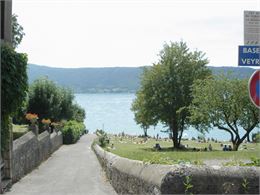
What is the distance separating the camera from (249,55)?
28.4ft

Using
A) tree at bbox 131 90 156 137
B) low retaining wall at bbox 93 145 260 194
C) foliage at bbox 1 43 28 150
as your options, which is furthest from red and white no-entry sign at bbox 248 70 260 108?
tree at bbox 131 90 156 137

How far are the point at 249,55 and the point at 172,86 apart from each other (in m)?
43.2

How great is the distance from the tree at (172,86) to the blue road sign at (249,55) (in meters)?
41.5

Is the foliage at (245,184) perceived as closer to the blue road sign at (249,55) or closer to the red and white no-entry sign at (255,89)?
the red and white no-entry sign at (255,89)

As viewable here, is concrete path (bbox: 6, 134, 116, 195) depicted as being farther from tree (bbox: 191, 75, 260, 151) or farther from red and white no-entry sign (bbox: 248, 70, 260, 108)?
tree (bbox: 191, 75, 260, 151)

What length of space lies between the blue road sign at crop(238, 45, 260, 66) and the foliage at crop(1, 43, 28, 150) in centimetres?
752

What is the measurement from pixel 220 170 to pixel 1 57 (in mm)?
7732

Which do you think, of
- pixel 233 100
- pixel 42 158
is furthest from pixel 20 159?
pixel 233 100

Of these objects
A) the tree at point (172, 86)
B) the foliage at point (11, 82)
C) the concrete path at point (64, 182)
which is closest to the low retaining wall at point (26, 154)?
the concrete path at point (64, 182)

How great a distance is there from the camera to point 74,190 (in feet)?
48.6

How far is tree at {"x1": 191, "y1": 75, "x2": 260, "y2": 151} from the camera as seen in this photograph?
140 ft

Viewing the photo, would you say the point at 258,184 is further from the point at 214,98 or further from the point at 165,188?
the point at 214,98

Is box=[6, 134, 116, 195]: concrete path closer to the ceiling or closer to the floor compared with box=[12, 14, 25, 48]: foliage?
closer to the floor

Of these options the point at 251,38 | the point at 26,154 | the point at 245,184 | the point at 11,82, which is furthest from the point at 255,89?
the point at 26,154
